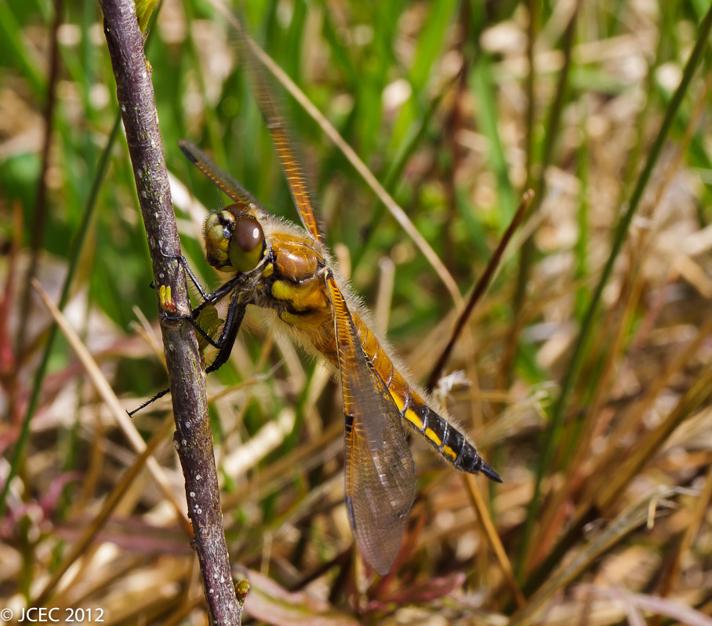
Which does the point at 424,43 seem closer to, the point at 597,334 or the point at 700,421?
the point at 597,334

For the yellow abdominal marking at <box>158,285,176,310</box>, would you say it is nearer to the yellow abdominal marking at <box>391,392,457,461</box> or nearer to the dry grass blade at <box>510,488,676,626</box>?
the yellow abdominal marking at <box>391,392,457,461</box>

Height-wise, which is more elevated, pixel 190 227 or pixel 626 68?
pixel 626 68

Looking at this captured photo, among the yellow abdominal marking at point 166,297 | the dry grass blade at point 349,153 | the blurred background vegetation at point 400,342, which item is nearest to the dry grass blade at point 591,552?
the blurred background vegetation at point 400,342

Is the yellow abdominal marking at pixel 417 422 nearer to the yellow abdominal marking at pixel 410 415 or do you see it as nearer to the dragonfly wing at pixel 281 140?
the yellow abdominal marking at pixel 410 415

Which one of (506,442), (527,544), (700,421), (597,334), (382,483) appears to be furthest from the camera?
(506,442)

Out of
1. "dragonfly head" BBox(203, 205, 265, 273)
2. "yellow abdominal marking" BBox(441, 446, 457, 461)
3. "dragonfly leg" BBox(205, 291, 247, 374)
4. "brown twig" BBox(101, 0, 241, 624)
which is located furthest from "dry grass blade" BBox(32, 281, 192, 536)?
"brown twig" BBox(101, 0, 241, 624)

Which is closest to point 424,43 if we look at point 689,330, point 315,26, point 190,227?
point 315,26

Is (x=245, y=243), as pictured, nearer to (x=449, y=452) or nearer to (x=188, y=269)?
(x=188, y=269)

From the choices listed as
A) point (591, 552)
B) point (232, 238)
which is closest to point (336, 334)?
point (232, 238)
